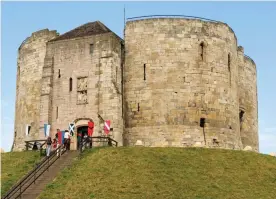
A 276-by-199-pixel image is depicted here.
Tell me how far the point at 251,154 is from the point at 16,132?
18.9 meters

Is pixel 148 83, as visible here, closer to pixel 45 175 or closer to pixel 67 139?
pixel 67 139

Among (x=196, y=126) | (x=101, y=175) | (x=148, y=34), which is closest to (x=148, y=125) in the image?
(x=196, y=126)

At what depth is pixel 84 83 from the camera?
124 ft

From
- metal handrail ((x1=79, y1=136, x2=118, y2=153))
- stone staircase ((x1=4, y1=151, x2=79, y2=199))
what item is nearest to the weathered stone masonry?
metal handrail ((x1=79, y1=136, x2=118, y2=153))

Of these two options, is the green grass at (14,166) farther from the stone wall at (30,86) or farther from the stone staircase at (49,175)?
the stone wall at (30,86)

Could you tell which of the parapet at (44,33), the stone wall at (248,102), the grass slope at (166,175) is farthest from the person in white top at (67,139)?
the stone wall at (248,102)

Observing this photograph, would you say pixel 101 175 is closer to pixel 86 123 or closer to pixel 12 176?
pixel 12 176

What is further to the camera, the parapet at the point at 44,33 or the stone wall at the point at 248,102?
the stone wall at the point at 248,102

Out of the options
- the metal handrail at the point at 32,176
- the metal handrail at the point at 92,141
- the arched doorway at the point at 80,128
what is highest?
the arched doorway at the point at 80,128

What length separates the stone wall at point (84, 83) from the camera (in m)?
36.8

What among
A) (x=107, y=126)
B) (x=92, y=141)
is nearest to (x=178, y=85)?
(x=107, y=126)

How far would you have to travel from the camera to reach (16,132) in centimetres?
4316

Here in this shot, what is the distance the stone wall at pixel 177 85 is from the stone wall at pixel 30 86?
705 centimetres

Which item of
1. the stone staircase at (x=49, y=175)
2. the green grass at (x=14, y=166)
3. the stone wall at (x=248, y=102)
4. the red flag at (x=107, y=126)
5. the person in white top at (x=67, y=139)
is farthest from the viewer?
the stone wall at (x=248, y=102)
